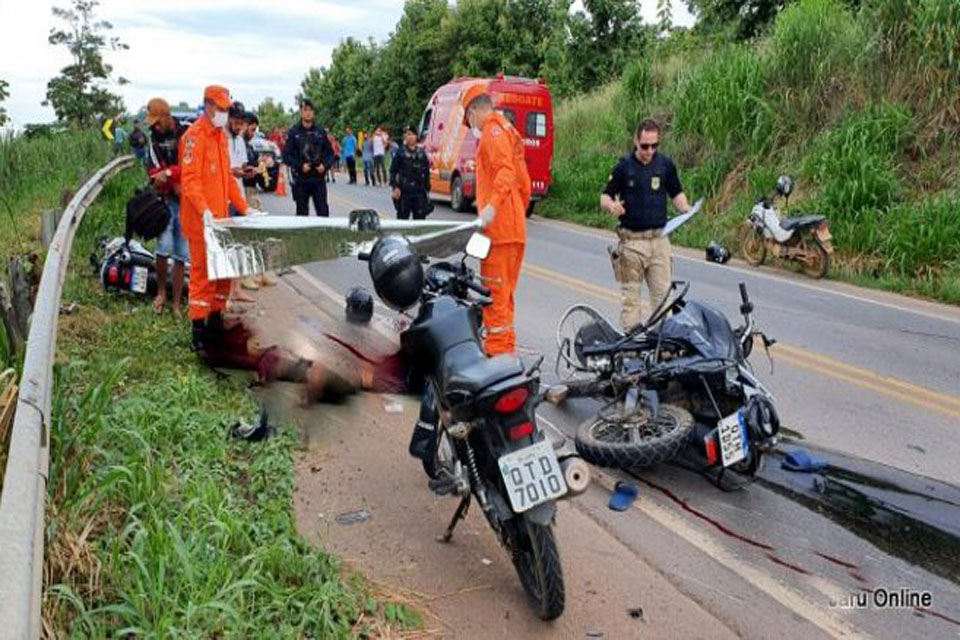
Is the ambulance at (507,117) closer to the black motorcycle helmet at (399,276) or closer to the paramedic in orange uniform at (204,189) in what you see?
the paramedic in orange uniform at (204,189)

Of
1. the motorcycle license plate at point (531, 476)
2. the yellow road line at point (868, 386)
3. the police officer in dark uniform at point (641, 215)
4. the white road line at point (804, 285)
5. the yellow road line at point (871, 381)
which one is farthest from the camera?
the white road line at point (804, 285)

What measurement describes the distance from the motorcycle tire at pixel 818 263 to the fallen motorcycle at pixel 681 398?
282 inches

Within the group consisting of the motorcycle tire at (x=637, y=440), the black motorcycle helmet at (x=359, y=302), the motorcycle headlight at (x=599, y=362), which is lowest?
the motorcycle tire at (x=637, y=440)

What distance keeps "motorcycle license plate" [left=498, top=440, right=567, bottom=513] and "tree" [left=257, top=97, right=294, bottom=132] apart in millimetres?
56947

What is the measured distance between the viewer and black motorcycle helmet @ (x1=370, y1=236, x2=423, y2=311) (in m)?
3.88

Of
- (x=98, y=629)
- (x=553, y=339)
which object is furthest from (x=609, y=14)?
(x=98, y=629)

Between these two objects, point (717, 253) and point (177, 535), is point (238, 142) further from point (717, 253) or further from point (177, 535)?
point (177, 535)

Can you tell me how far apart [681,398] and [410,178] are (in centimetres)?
809

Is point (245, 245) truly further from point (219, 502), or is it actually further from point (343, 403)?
point (219, 502)

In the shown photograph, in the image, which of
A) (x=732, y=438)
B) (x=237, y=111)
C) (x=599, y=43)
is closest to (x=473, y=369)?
(x=732, y=438)

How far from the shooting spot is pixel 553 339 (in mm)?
7738

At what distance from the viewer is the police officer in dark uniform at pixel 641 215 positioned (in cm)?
695

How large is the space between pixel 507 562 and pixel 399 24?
40696 mm

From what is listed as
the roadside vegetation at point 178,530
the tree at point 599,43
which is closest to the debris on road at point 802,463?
the roadside vegetation at point 178,530
